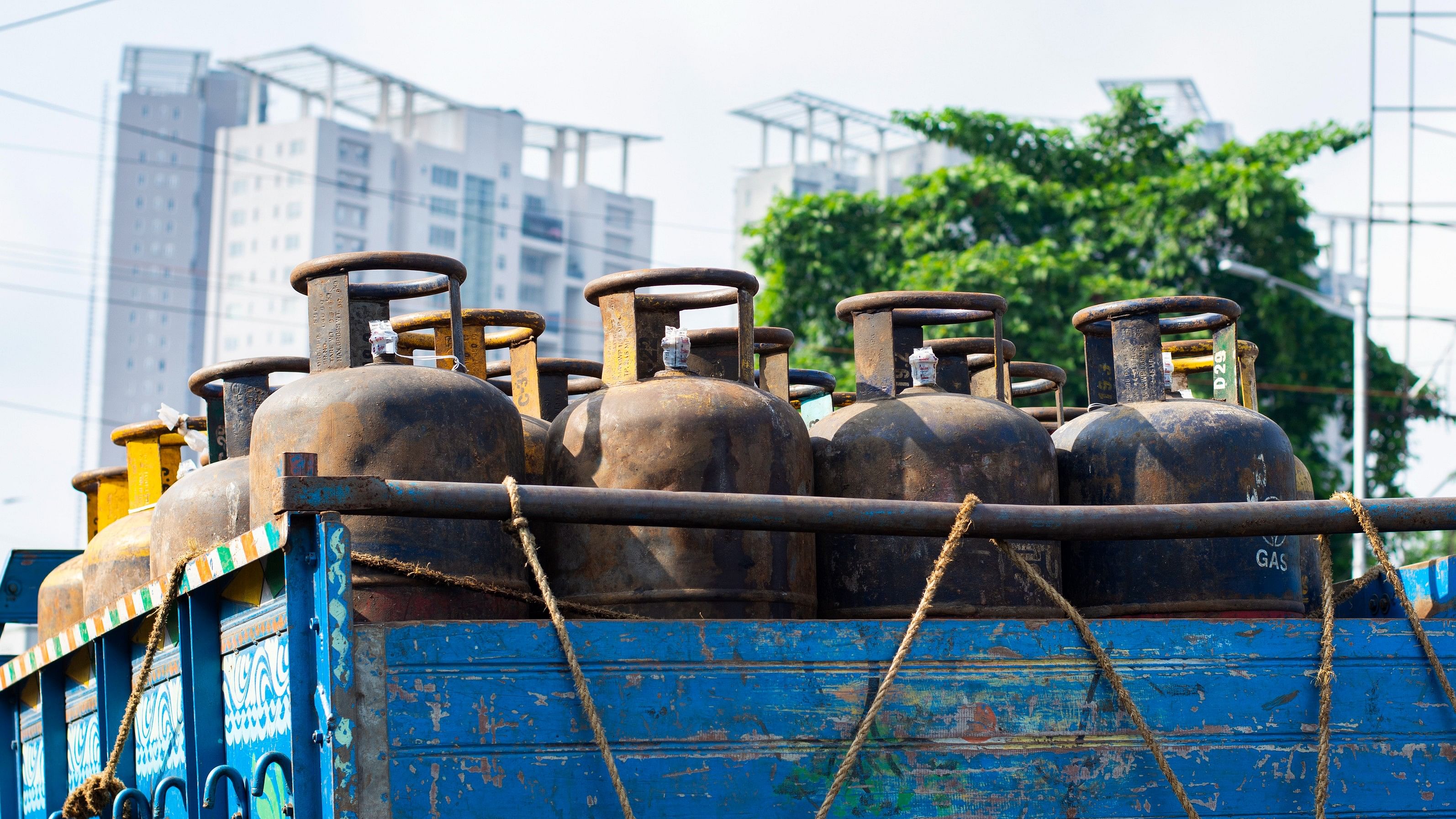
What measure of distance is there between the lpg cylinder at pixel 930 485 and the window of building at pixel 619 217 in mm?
77467

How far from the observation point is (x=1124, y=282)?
16.5 m

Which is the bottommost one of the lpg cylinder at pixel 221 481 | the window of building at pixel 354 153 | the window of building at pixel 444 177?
the lpg cylinder at pixel 221 481

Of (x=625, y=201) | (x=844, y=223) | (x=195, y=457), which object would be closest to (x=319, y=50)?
(x=625, y=201)

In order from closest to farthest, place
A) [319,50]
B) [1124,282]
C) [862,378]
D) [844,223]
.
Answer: [862,378]
[1124,282]
[844,223]
[319,50]

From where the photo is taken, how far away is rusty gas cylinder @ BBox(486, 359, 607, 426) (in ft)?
14.9

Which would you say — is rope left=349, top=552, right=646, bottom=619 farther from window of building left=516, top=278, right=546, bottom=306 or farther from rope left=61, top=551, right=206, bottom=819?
window of building left=516, top=278, right=546, bottom=306

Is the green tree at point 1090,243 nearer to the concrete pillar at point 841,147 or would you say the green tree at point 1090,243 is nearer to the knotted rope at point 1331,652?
the knotted rope at point 1331,652

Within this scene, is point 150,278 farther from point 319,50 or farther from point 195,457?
point 195,457

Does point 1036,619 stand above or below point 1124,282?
below

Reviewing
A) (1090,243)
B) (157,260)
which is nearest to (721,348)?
(1090,243)

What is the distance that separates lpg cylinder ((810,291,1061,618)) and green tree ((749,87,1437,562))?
12.1 meters

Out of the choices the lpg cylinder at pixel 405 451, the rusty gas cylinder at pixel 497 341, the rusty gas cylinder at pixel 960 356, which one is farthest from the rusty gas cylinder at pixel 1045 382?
the lpg cylinder at pixel 405 451

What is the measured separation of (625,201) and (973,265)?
217 feet

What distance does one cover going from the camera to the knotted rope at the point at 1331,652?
3055mm
